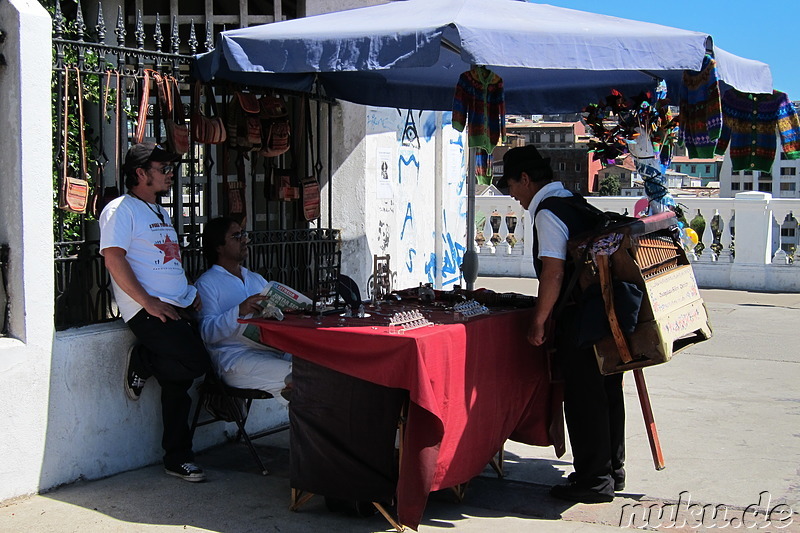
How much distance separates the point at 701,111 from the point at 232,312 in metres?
2.80

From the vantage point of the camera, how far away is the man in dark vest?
457 centimetres

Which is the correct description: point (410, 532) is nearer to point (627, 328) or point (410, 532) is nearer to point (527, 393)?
point (527, 393)

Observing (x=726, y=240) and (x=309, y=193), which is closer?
(x=309, y=193)

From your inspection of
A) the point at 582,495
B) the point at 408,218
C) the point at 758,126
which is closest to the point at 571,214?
the point at 582,495

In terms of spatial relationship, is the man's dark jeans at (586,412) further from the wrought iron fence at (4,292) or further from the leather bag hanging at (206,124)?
the wrought iron fence at (4,292)

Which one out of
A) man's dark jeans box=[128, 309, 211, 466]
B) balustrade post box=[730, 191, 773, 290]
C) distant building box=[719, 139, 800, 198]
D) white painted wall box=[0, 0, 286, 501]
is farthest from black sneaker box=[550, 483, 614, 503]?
distant building box=[719, 139, 800, 198]

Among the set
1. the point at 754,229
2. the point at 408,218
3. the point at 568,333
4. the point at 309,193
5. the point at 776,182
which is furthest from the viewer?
the point at 776,182

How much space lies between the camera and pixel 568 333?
4652 millimetres

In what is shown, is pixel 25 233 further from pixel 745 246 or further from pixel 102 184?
pixel 745 246

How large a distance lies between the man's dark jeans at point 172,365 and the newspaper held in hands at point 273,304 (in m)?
0.29

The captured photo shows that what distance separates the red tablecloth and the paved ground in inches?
13.5

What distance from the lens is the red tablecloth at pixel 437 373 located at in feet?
13.3

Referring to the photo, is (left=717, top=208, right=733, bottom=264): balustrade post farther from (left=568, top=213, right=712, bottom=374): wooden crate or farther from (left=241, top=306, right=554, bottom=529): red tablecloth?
(left=241, top=306, right=554, bottom=529): red tablecloth

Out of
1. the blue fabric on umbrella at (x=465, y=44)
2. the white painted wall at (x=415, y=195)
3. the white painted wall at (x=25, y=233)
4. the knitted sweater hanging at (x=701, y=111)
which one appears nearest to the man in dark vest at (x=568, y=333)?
the blue fabric on umbrella at (x=465, y=44)
